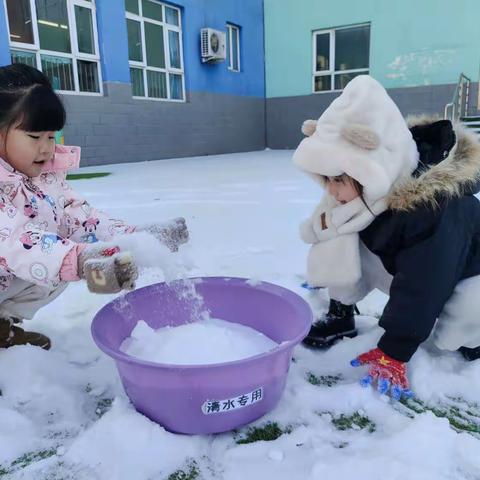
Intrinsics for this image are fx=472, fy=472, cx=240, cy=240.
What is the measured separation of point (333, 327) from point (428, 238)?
357mm

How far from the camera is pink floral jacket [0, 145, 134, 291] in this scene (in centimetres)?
79

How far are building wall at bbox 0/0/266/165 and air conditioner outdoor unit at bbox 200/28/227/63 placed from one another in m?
0.10

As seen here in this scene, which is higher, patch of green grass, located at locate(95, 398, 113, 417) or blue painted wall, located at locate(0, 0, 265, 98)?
blue painted wall, located at locate(0, 0, 265, 98)

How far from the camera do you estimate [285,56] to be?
7887 mm

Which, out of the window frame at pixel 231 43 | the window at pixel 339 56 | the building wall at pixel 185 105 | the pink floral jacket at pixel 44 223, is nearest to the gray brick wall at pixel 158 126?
the building wall at pixel 185 105

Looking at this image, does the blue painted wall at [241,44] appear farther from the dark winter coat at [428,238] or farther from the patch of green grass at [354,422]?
the patch of green grass at [354,422]

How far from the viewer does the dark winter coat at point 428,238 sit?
84 cm

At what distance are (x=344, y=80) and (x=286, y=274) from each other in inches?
269

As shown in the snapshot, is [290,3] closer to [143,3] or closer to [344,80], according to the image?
[344,80]

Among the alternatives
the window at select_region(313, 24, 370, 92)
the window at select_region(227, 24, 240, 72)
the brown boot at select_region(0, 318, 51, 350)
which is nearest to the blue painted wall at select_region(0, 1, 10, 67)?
the window at select_region(227, 24, 240, 72)

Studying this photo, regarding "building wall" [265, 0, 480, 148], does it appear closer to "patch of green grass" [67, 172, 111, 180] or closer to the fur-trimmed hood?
"patch of green grass" [67, 172, 111, 180]

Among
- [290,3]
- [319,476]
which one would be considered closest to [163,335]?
[319,476]

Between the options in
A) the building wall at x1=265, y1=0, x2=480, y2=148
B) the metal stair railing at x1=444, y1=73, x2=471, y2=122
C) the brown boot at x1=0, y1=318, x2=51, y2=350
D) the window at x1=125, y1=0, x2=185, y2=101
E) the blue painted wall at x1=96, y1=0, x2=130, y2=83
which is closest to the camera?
the brown boot at x1=0, y1=318, x2=51, y2=350

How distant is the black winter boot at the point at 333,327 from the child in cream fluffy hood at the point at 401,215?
122 mm
